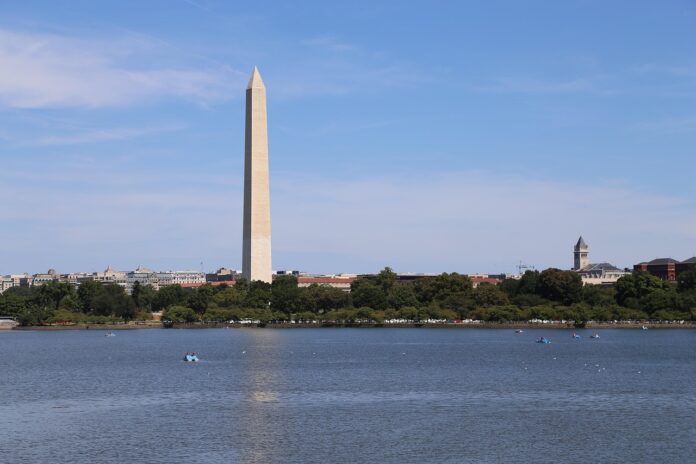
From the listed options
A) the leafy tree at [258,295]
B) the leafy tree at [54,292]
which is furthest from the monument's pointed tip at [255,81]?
the leafy tree at [54,292]

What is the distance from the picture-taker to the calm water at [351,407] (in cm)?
3512

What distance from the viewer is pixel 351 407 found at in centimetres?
4534

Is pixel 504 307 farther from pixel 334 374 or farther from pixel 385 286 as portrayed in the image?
pixel 334 374

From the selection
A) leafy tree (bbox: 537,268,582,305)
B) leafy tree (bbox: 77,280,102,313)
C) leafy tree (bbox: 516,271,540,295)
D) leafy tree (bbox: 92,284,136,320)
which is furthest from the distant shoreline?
leafy tree (bbox: 516,271,540,295)

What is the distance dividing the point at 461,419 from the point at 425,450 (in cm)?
692

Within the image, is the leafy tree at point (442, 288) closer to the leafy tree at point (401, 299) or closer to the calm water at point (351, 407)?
the leafy tree at point (401, 299)

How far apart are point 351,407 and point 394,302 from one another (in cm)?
9133

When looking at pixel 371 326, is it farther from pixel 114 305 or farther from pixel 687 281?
pixel 687 281

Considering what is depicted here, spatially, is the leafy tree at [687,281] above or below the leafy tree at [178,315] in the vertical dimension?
above

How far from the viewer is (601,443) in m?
36.5

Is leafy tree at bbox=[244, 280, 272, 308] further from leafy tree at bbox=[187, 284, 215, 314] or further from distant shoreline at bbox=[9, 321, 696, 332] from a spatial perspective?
leafy tree at bbox=[187, 284, 215, 314]

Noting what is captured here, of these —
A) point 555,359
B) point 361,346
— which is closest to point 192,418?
point 555,359

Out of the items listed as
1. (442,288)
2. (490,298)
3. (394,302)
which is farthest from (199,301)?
(490,298)

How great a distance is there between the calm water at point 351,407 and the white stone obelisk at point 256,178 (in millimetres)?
43763
